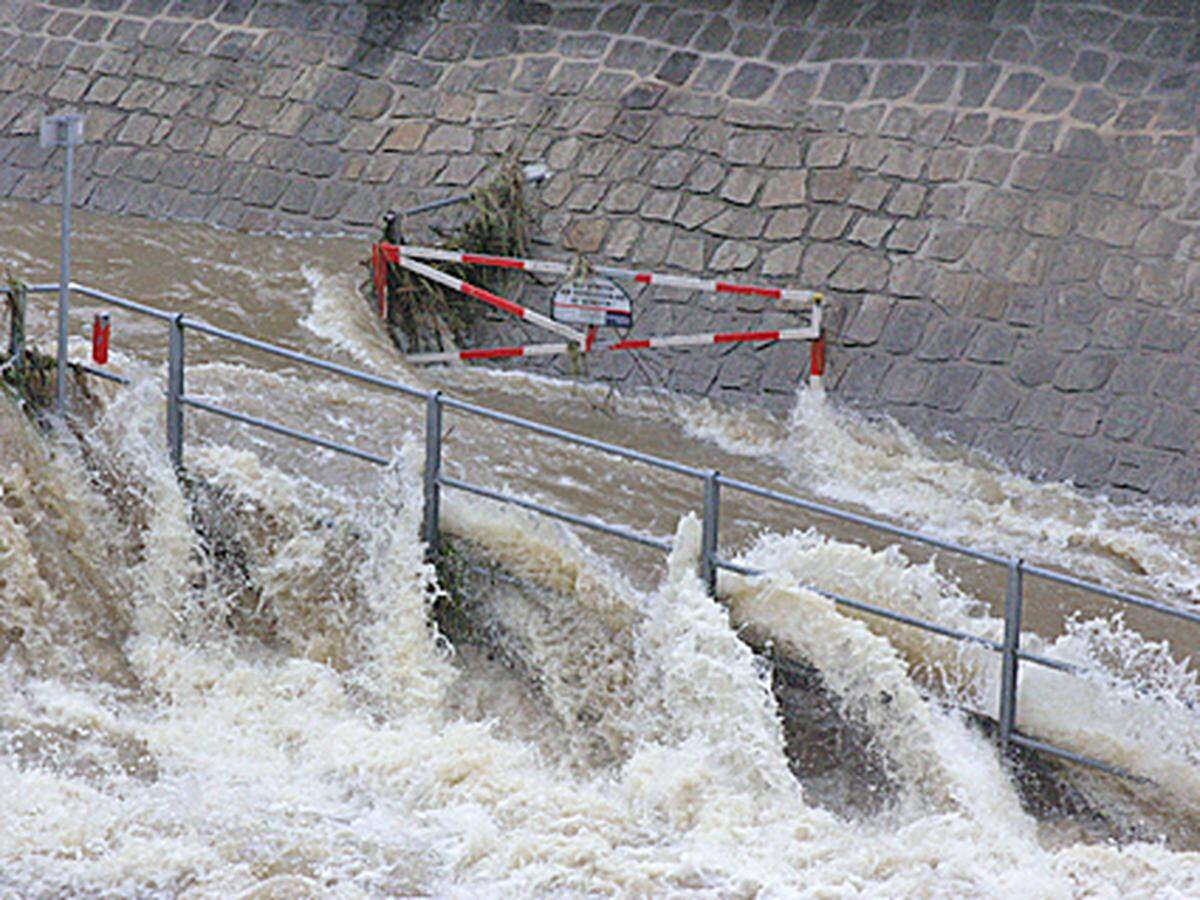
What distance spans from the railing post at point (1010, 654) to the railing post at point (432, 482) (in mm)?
2554

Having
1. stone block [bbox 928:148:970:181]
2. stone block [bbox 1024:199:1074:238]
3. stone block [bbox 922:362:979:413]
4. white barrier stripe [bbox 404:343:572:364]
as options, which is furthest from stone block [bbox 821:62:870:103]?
white barrier stripe [bbox 404:343:572:364]

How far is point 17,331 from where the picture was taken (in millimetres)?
8680

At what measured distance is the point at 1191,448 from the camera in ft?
36.3

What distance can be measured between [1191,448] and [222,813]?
6516 mm

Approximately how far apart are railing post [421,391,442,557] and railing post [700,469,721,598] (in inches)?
48.5

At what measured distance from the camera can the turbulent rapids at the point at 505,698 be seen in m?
6.73

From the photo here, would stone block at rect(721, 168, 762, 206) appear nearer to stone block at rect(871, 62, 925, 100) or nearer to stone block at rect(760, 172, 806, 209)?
stone block at rect(760, 172, 806, 209)

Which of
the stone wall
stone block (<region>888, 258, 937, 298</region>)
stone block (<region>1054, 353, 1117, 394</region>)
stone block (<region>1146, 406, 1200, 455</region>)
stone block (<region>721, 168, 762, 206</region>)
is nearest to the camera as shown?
stone block (<region>1146, 406, 1200, 455</region>)

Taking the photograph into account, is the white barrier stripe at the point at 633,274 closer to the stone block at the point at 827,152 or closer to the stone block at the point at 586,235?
the stone block at the point at 586,235

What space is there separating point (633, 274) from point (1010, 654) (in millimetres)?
5274

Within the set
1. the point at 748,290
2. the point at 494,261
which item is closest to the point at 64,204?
the point at 494,261

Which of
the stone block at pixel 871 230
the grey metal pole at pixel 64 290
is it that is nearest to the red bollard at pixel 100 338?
the grey metal pole at pixel 64 290

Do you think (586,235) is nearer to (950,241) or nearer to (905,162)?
(905,162)

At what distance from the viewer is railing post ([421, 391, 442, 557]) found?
838cm
